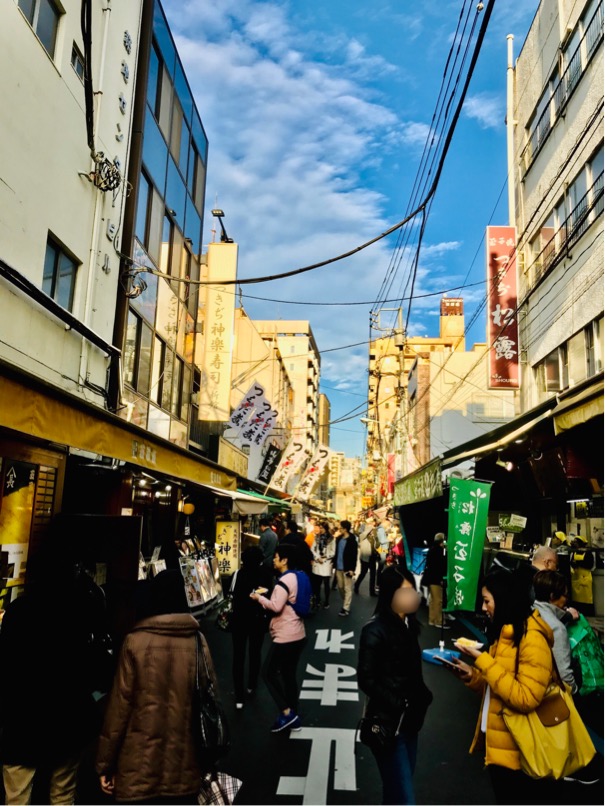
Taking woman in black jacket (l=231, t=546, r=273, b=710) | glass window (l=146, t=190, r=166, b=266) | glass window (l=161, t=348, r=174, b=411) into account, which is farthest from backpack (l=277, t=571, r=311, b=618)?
glass window (l=146, t=190, r=166, b=266)

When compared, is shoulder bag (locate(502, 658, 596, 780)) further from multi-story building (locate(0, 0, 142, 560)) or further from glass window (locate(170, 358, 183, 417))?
glass window (locate(170, 358, 183, 417))

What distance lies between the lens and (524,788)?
135 inches

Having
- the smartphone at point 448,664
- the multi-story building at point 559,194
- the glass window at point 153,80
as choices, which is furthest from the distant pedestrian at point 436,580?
the glass window at point 153,80

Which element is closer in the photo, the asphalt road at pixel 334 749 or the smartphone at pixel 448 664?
the smartphone at pixel 448 664

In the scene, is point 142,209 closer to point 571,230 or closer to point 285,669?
point 571,230

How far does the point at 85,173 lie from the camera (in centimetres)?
1048

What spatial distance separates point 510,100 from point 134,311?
14322 mm

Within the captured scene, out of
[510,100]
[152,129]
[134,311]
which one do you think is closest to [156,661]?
[134,311]

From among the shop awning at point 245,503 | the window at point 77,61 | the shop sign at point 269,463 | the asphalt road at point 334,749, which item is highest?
the window at point 77,61

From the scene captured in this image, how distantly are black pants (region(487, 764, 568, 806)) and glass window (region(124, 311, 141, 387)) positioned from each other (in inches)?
438

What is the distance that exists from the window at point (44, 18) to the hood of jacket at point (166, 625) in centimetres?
910

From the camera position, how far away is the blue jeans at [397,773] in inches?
154

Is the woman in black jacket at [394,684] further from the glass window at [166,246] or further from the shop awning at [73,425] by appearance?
the glass window at [166,246]

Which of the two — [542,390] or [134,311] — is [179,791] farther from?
[542,390]
